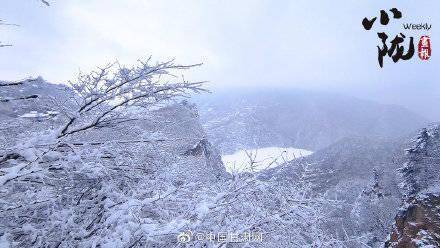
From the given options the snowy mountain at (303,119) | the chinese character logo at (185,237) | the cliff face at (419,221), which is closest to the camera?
the chinese character logo at (185,237)

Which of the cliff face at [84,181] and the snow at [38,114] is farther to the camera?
the snow at [38,114]

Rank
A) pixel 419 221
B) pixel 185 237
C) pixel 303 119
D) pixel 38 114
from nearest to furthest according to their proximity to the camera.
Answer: pixel 185 237 → pixel 38 114 → pixel 419 221 → pixel 303 119

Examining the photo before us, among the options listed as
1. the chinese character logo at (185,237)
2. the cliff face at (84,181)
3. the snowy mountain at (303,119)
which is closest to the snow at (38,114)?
the cliff face at (84,181)

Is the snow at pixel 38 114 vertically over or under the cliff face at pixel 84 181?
over

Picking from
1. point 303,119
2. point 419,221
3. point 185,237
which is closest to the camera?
point 185,237

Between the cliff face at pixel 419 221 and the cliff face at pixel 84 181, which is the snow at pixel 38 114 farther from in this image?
the cliff face at pixel 419 221

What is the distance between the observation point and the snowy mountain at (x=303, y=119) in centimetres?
9251

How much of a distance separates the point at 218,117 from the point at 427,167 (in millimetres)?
78987

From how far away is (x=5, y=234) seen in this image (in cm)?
326

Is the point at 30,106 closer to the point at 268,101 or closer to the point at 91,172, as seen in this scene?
the point at 91,172

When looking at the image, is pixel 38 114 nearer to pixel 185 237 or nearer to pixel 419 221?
pixel 185 237

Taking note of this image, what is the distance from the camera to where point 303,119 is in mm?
107500

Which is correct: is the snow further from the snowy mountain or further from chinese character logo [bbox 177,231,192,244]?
the snowy mountain

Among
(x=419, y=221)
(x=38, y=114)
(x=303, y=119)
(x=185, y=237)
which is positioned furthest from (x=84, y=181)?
(x=303, y=119)
